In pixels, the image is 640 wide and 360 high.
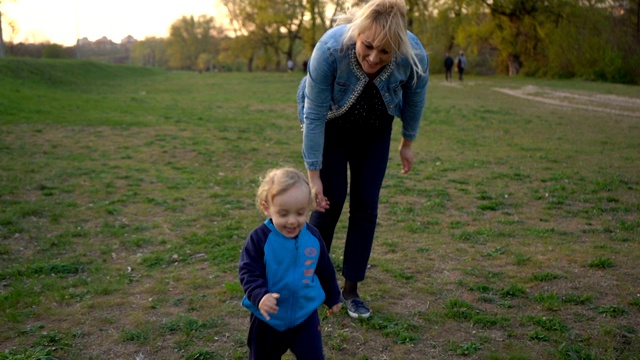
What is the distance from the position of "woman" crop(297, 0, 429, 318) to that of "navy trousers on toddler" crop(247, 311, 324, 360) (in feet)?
2.82

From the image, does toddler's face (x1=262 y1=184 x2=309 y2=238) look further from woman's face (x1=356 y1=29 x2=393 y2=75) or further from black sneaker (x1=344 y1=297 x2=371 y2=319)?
black sneaker (x1=344 y1=297 x2=371 y2=319)

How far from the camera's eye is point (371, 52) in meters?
2.92

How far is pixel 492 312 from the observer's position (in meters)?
3.70

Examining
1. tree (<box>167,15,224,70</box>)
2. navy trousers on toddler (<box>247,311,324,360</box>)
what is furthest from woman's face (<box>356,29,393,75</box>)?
tree (<box>167,15,224,70</box>)

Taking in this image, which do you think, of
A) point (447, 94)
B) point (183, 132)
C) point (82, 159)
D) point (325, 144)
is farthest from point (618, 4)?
point (325, 144)

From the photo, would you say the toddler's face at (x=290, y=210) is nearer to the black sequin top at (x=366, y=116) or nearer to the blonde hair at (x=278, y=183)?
the blonde hair at (x=278, y=183)

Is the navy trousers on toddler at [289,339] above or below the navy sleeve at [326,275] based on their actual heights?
below

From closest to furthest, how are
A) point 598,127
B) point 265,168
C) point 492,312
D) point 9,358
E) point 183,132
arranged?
point 9,358, point 492,312, point 265,168, point 183,132, point 598,127

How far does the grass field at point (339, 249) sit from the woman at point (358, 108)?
2.12 feet

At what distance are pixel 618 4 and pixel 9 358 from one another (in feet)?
126

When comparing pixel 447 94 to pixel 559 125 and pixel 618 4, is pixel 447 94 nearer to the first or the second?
pixel 559 125

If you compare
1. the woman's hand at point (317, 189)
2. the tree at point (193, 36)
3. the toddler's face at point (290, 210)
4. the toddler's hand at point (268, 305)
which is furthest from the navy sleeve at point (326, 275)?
the tree at point (193, 36)

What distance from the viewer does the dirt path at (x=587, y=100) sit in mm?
18203

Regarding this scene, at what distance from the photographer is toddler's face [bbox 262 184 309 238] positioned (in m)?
2.42
